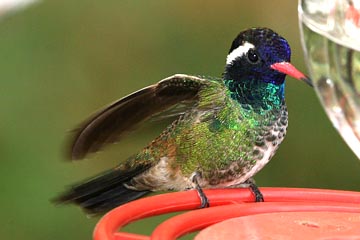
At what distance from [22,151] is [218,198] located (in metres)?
2.24

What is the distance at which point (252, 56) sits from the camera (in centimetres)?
183

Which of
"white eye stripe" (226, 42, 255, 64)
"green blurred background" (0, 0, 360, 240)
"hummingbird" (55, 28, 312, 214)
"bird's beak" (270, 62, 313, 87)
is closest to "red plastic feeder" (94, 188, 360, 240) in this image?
"bird's beak" (270, 62, 313, 87)

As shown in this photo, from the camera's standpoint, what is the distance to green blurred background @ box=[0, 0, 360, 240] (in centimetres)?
350

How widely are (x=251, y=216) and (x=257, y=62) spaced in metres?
0.66

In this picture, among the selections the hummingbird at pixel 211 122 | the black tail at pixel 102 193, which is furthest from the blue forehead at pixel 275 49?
the black tail at pixel 102 193

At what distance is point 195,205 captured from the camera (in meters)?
1.35

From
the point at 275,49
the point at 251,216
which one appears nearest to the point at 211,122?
the point at 275,49

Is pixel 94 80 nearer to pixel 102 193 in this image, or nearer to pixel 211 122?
pixel 102 193

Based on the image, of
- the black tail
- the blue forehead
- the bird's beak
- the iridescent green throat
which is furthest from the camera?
the black tail

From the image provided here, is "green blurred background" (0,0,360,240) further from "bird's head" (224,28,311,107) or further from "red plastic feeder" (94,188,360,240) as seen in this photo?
"red plastic feeder" (94,188,360,240)

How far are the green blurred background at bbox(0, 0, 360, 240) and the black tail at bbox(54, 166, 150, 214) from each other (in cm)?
144

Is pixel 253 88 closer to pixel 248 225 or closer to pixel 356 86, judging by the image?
pixel 356 86

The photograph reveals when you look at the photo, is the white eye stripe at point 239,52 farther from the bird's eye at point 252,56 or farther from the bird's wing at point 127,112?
the bird's wing at point 127,112

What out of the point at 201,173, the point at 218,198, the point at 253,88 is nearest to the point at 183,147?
the point at 201,173
